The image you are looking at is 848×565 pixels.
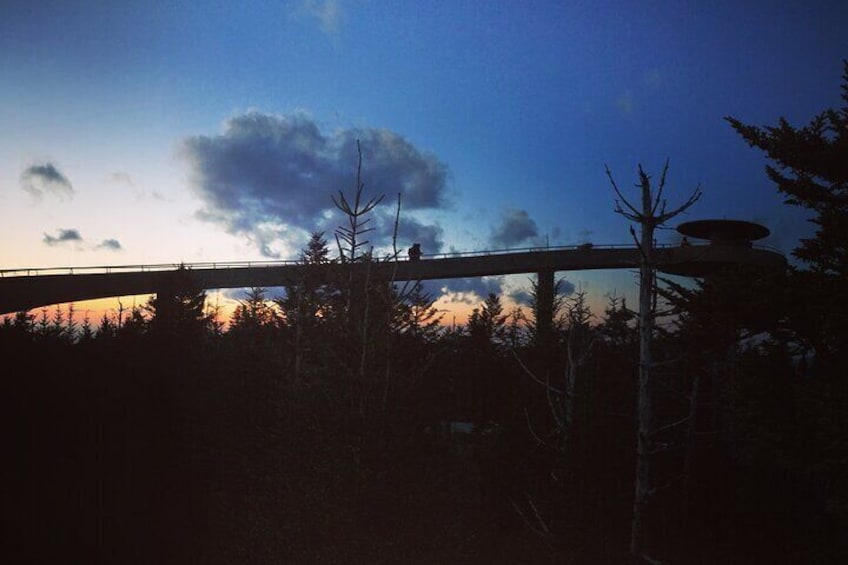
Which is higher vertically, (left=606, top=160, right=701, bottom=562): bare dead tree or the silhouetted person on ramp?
the silhouetted person on ramp

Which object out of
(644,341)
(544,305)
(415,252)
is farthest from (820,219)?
(415,252)

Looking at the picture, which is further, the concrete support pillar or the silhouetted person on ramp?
the silhouetted person on ramp

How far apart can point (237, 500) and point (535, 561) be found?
1048 cm

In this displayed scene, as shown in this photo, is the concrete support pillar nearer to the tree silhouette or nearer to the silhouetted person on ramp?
the silhouetted person on ramp

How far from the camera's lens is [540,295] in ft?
124

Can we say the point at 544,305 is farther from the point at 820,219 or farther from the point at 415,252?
the point at 820,219

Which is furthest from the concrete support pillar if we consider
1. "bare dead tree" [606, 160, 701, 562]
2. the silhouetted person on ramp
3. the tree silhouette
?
"bare dead tree" [606, 160, 701, 562]

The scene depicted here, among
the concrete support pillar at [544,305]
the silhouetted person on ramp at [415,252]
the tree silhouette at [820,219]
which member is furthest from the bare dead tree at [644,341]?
the silhouetted person on ramp at [415,252]

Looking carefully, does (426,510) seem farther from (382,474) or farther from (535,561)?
(535,561)

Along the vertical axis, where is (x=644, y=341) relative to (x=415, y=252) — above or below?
below

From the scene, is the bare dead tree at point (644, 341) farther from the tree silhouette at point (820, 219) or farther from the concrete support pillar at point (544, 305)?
the concrete support pillar at point (544, 305)

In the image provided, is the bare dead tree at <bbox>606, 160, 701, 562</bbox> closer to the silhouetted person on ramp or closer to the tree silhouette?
the tree silhouette

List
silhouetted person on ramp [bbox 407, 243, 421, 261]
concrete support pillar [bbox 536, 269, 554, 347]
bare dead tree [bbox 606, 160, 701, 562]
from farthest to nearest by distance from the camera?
1. silhouetted person on ramp [bbox 407, 243, 421, 261]
2. concrete support pillar [bbox 536, 269, 554, 347]
3. bare dead tree [bbox 606, 160, 701, 562]

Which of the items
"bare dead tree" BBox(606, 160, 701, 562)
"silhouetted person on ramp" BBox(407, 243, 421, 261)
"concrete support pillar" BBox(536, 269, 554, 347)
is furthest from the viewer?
"silhouetted person on ramp" BBox(407, 243, 421, 261)
